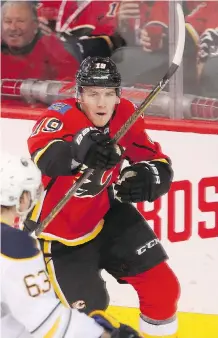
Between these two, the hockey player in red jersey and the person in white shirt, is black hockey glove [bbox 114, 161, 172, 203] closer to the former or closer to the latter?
the hockey player in red jersey

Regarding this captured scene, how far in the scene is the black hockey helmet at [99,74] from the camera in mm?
2189

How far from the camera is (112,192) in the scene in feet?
7.55

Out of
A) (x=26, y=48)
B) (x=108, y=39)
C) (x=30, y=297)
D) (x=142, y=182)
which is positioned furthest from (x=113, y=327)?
(x=26, y=48)

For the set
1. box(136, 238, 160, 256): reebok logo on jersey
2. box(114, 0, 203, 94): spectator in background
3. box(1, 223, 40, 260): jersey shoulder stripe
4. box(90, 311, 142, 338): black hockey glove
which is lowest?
box(90, 311, 142, 338): black hockey glove

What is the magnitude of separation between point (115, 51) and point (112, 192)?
1.17 ft

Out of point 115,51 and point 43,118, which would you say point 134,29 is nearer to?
point 115,51

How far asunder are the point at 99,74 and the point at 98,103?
0.06m

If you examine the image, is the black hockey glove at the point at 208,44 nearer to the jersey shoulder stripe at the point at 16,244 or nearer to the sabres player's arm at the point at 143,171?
the sabres player's arm at the point at 143,171

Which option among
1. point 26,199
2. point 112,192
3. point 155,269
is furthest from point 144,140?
point 26,199

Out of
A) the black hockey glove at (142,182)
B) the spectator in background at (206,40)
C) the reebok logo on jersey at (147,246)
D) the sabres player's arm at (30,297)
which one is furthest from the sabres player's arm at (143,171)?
the sabres player's arm at (30,297)

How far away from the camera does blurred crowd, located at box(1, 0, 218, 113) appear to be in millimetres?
2459

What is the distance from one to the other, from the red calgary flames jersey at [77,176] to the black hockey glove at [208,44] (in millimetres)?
270

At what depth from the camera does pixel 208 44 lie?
8.13 ft

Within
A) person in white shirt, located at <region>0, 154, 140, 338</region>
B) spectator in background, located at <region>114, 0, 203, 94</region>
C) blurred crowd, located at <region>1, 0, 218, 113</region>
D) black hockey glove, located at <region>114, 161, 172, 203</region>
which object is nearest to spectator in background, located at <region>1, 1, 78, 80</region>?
blurred crowd, located at <region>1, 0, 218, 113</region>
